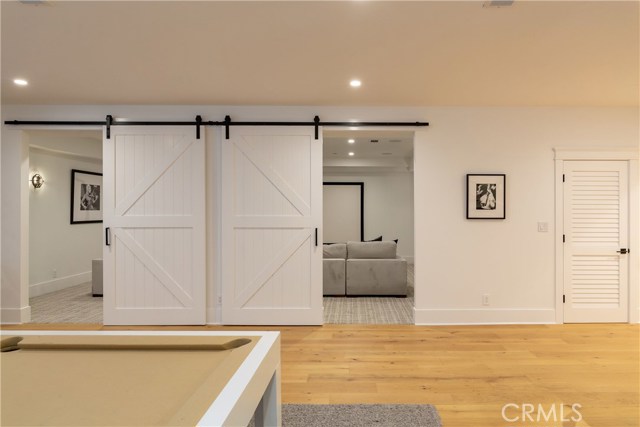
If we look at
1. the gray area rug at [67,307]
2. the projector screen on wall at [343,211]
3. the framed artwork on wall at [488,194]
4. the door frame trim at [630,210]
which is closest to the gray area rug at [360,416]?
the framed artwork on wall at [488,194]

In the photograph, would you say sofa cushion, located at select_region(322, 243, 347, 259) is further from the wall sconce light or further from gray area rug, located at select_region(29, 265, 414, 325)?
the wall sconce light

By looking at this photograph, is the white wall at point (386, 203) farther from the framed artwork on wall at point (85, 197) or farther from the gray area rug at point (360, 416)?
the gray area rug at point (360, 416)

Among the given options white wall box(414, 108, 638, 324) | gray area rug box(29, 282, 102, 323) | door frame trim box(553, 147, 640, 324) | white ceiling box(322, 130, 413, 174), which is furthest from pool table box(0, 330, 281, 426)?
white ceiling box(322, 130, 413, 174)

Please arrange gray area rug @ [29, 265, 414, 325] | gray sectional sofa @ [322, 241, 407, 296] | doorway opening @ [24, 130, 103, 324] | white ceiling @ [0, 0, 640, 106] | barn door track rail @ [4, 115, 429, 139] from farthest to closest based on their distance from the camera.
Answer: gray sectional sofa @ [322, 241, 407, 296] → doorway opening @ [24, 130, 103, 324] → gray area rug @ [29, 265, 414, 325] → barn door track rail @ [4, 115, 429, 139] → white ceiling @ [0, 0, 640, 106]

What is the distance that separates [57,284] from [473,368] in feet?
21.4

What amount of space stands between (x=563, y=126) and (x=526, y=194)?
0.91m

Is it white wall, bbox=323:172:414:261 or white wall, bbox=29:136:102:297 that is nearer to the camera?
white wall, bbox=29:136:102:297

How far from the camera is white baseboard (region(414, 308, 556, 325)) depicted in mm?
4578

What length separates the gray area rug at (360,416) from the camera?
7.89 ft

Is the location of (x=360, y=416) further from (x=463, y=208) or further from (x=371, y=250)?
(x=371, y=250)

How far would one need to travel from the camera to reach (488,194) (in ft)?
15.0

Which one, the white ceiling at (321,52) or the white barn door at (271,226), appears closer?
the white ceiling at (321,52)

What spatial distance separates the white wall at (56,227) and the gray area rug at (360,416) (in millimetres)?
5511

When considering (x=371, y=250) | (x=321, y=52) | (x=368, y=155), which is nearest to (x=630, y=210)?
(x=371, y=250)
